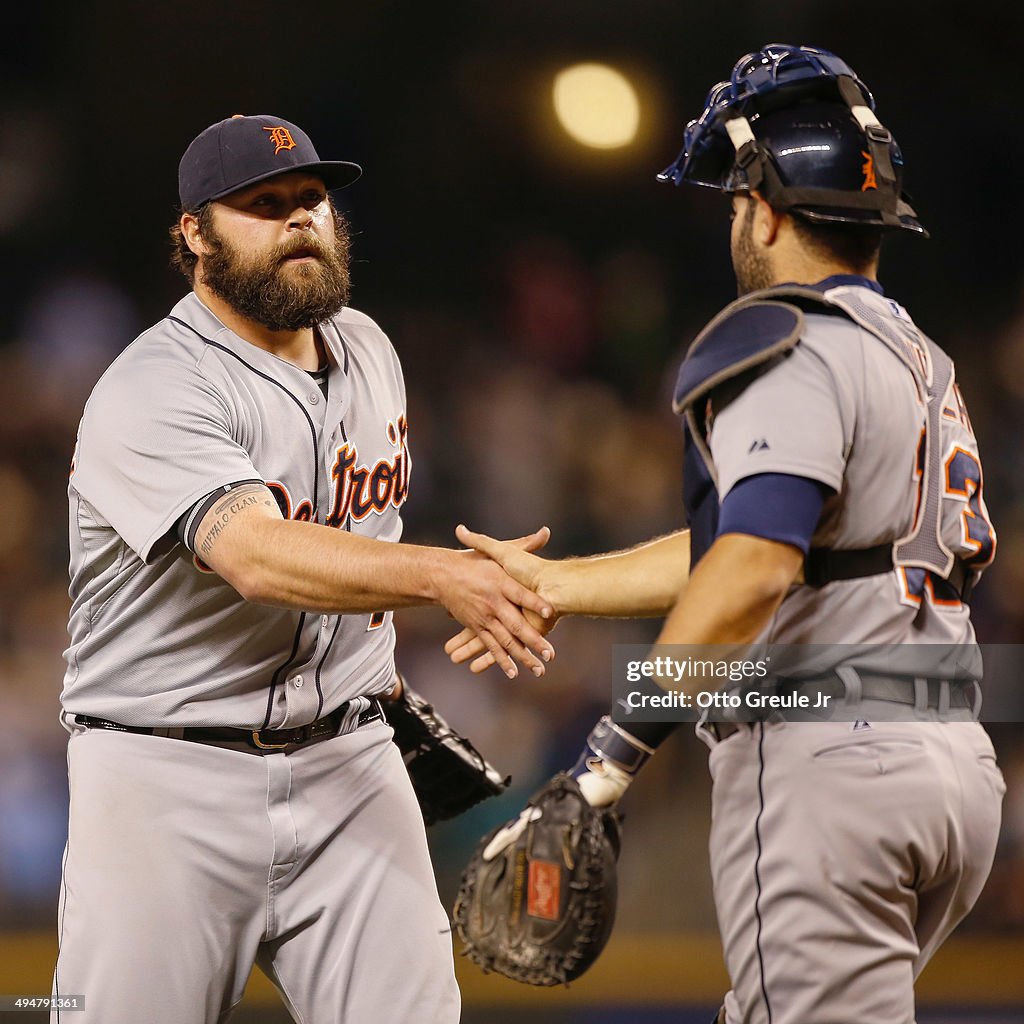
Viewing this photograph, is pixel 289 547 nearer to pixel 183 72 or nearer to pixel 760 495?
pixel 760 495

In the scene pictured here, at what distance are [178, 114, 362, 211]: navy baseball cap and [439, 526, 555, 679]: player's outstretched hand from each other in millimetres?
A: 958

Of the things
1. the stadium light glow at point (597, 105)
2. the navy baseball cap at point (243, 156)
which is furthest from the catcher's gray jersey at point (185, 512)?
the stadium light glow at point (597, 105)

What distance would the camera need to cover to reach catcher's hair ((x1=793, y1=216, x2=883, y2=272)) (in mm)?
1961

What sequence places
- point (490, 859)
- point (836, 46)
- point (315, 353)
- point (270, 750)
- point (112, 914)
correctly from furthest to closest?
point (836, 46)
point (315, 353)
point (270, 750)
point (112, 914)
point (490, 859)

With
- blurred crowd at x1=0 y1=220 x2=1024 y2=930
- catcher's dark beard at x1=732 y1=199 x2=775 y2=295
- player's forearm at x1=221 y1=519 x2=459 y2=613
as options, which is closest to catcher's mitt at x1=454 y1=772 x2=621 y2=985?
player's forearm at x1=221 y1=519 x2=459 y2=613

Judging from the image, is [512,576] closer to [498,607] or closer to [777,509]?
[498,607]

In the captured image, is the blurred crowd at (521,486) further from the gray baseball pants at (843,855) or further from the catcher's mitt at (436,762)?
the gray baseball pants at (843,855)

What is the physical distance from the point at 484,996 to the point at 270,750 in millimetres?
2341

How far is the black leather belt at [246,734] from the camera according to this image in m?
2.42

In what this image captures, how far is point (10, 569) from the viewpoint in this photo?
5309 mm

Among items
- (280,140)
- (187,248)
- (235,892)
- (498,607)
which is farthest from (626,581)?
(187,248)

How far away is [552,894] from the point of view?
1.96 metres

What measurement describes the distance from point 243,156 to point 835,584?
1.55 m

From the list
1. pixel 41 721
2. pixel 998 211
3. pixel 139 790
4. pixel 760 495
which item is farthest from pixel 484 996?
pixel 998 211
